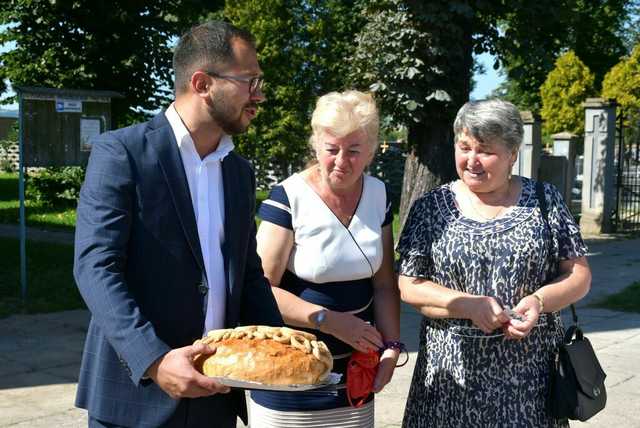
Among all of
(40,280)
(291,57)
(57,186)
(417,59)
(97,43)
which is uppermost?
(291,57)

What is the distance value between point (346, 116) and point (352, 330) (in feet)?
2.69

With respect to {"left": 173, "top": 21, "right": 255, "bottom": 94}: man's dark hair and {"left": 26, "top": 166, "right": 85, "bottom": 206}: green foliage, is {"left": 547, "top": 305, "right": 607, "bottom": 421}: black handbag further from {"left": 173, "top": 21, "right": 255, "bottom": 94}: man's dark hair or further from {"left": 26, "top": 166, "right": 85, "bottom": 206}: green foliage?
{"left": 26, "top": 166, "right": 85, "bottom": 206}: green foliage

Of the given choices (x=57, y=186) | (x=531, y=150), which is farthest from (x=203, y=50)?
(x=57, y=186)

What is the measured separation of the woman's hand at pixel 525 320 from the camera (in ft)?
9.98

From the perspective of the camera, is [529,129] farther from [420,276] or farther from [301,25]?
[420,276]

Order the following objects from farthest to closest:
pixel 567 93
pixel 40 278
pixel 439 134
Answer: pixel 567 93 < pixel 439 134 < pixel 40 278

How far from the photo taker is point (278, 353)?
2.39m

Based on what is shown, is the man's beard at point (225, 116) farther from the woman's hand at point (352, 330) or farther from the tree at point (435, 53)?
the tree at point (435, 53)

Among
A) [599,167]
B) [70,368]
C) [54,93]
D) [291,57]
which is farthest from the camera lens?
[291,57]

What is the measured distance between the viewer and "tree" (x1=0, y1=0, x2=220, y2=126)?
1998 centimetres

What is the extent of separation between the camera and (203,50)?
2.55m

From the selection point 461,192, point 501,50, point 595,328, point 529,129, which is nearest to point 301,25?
point 529,129

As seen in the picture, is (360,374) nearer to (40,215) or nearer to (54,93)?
(54,93)

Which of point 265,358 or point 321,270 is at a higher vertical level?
point 321,270
